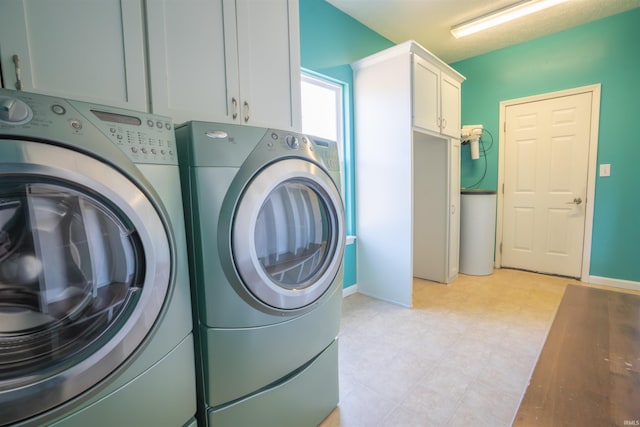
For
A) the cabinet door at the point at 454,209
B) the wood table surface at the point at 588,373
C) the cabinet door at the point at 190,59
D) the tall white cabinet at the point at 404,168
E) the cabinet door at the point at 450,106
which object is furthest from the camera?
the cabinet door at the point at 454,209

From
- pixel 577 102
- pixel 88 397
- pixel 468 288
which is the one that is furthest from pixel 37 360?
pixel 577 102

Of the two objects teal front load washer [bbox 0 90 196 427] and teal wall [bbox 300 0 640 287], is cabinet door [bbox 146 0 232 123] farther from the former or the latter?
teal wall [bbox 300 0 640 287]

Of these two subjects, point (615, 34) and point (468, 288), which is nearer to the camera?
point (615, 34)

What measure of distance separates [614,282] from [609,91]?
186 centimetres

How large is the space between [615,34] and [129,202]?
414cm

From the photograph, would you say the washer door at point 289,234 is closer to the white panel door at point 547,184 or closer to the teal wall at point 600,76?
the teal wall at point 600,76

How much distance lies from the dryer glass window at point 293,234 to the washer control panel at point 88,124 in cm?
37

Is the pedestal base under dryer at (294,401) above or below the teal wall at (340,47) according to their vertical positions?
below

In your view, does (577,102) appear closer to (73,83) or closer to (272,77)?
(272,77)

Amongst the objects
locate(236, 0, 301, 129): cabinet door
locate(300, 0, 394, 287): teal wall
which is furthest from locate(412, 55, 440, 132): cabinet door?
locate(236, 0, 301, 129): cabinet door

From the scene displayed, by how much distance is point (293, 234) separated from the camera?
114cm

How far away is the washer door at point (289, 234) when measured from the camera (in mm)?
950

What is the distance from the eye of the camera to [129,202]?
27.6 inches

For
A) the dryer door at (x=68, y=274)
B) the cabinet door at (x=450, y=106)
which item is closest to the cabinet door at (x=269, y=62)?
the dryer door at (x=68, y=274)
